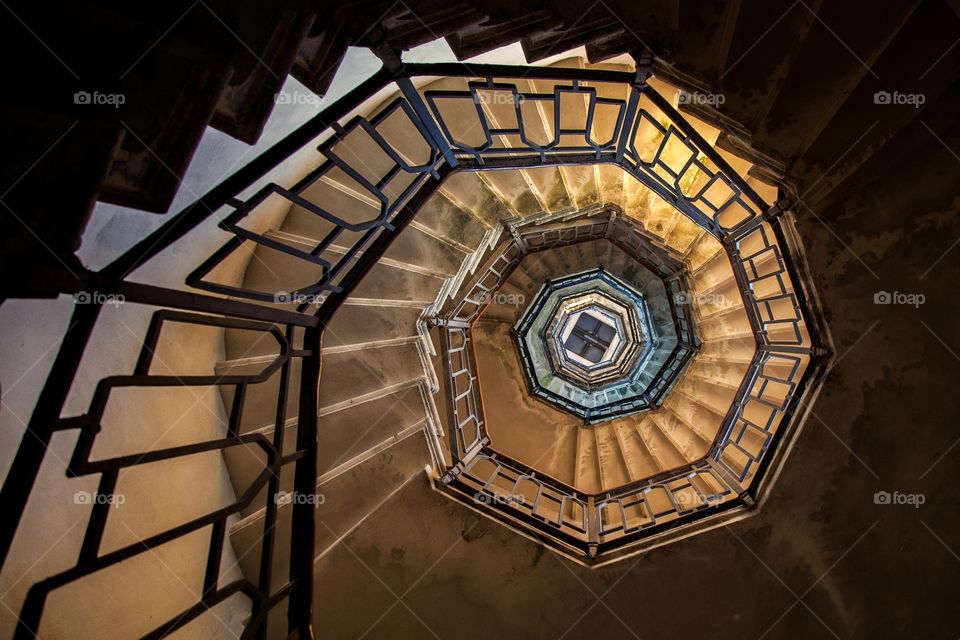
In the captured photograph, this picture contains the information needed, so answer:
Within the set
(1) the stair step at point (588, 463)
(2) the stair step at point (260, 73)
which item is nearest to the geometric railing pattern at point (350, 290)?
(2) the stair step at point (260, 73)

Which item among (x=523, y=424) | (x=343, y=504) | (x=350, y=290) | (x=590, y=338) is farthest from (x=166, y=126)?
(x=590, y=338)

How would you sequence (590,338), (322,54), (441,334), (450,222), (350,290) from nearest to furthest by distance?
(322,54), (350,290), (450,222), (441,334), (590,338)

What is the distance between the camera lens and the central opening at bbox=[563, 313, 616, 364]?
48.6 feet

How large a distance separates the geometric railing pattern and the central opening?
25.9 feet

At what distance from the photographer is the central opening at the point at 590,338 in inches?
583

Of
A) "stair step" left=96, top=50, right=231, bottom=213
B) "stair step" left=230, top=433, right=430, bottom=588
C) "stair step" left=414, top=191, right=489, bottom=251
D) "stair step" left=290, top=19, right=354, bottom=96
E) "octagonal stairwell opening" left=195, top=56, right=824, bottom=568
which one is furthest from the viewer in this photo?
"stair step" left=414, top=191, right=489, bottom=251

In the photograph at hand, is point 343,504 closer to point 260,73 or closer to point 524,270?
point 260,73

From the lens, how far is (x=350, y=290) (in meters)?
3.09

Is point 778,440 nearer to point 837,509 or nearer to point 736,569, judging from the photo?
point 837,509

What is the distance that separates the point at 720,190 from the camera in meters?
5.43

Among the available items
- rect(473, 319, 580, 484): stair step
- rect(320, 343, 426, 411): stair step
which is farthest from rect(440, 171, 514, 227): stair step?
rect(473, 319, 580, 484): stair step

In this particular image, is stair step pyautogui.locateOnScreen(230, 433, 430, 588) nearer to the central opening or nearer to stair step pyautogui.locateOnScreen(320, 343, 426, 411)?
stair step pyautogui.locateOnScreen(320, 343, 426, 411)

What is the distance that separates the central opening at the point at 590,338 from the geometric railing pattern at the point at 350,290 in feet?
25.9

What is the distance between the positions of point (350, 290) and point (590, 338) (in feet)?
41.3
